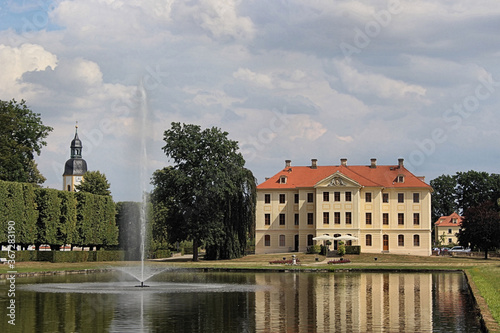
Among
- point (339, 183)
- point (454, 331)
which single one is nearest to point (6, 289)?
point (454, 331)

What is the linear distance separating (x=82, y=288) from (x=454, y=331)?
18.0 m

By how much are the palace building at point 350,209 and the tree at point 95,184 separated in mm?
20039

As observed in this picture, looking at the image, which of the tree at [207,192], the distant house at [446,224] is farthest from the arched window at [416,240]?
the distant house at [446,224]

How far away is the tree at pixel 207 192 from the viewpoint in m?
62.4

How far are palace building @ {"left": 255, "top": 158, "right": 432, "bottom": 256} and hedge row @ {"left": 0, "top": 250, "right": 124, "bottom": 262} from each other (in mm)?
21025

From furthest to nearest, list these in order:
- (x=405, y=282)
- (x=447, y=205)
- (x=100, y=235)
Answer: (x=447, y=205) < (x=100, y=235) < (x=405, y=282)

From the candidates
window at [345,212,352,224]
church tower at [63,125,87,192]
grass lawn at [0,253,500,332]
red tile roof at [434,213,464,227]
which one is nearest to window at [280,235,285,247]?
window at [345,212,352,224]

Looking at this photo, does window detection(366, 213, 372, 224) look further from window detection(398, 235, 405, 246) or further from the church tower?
the church tower

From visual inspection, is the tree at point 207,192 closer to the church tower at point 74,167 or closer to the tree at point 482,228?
the tree at point 482,228

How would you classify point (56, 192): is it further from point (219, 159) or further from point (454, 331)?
point (454, 331)

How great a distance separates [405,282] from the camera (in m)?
35.9

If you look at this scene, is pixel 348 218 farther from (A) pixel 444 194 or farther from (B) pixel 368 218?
(A) pixel 444 194

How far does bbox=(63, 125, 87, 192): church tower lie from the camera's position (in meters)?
135

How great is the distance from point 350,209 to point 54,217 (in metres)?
32.2
